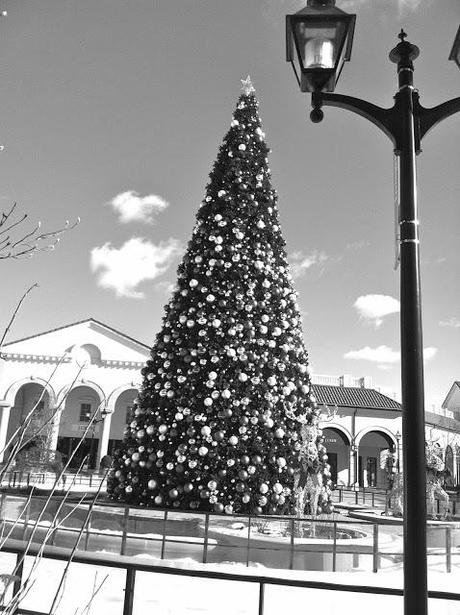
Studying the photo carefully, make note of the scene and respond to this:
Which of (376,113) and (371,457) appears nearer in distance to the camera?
(376,113)

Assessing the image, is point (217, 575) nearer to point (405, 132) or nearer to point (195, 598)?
point (405, 132)

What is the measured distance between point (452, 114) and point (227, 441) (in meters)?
9.18

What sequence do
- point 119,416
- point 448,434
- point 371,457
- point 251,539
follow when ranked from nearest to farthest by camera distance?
point 251,539 < point 119,416 < point 371,457 < point 448,434

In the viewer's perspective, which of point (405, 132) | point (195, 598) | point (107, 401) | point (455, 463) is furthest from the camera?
point (455, 463)

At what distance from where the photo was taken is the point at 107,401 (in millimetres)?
38281

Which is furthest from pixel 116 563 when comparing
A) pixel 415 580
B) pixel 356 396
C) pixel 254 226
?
pixel 356 396

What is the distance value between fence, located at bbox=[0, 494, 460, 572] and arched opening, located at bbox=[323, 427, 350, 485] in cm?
3418

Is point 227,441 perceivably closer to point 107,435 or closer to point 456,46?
point 456,46

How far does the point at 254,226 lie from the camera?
46.6ft

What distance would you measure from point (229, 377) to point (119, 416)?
31.0 meters

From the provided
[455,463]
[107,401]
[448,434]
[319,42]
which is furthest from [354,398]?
[319,42]

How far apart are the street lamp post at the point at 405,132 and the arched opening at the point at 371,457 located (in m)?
42.3

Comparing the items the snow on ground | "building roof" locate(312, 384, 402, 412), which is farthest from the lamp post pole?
"building roof" locate(312, 384, 402, 412)

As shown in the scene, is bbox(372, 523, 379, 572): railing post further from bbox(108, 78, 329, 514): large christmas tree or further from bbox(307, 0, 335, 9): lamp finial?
bbox(307, 0, 335, 9): lamp finial
